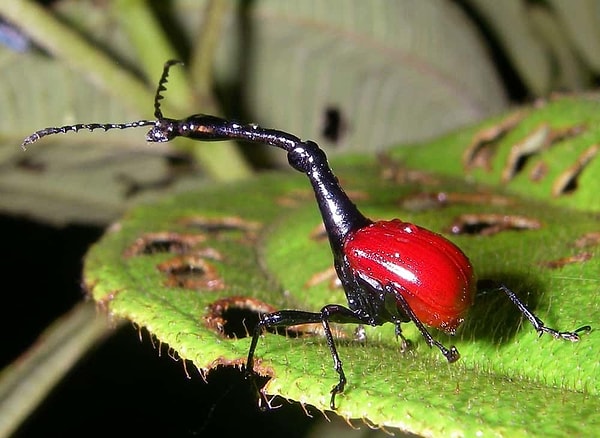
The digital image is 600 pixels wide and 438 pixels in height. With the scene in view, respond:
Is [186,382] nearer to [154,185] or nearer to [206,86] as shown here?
[154,185]

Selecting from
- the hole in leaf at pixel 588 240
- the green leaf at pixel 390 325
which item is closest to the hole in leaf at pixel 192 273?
the green leaf at pixel 390 325

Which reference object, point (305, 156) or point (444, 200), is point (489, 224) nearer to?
point (444, 200)

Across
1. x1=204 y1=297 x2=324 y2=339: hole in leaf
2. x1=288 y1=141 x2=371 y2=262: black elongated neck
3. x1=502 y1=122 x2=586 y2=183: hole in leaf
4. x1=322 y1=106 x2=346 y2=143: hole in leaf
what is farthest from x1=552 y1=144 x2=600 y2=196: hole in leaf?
x1=322 y1=106 x2=346 y2=143: hole in leaf

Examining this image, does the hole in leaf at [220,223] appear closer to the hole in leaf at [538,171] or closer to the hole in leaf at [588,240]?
the hole in leaf at [538,171]

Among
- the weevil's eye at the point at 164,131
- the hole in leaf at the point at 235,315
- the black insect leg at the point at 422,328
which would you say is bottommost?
the hole in leaf at the point at 235,315

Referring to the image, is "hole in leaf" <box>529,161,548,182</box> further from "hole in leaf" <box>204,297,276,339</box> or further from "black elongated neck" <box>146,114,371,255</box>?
"hole in leaf" <box>204,297,276,339</box>

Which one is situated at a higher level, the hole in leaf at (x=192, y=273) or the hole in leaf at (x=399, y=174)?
the hole in leaf at (x=399, y=174)

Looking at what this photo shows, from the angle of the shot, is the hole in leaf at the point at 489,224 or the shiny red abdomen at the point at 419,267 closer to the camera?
the shiny red abdomen at the point at 419,267
